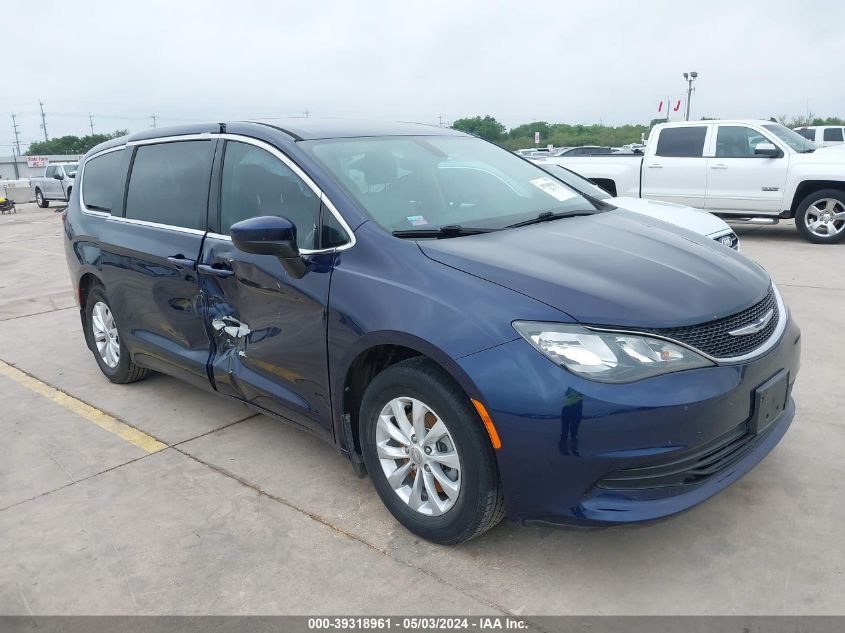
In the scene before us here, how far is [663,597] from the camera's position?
8.45ft

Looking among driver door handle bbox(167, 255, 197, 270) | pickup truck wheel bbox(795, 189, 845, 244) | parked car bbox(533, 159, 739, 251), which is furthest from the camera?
pickup truck wheel bbox(795, 189, 845, 244)

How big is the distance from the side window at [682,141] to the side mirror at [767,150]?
81 cm

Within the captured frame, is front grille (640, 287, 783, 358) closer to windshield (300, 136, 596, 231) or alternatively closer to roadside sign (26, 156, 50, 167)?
windshield (300, 136, 596, 231)

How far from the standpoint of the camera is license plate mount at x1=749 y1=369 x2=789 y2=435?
2.67 metres

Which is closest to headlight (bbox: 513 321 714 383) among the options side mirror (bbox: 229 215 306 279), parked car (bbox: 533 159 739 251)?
side mirror (bbox: 229 215 306 279)

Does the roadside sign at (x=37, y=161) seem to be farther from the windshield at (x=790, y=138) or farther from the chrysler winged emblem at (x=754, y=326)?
the chrysler winged emblem at (x=754, y=326)

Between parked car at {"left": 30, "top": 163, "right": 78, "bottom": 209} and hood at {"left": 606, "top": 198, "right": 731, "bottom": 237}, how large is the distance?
22902 mm

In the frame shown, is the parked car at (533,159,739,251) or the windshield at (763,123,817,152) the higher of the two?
the windshield at (763,123,817,152)

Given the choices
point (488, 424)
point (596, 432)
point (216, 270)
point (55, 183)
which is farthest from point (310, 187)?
point (55, 183)

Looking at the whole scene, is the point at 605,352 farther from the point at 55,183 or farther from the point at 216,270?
the point at 55,183

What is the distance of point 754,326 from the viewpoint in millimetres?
2777

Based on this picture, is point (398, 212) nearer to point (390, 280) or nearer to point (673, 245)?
point (390, 280)

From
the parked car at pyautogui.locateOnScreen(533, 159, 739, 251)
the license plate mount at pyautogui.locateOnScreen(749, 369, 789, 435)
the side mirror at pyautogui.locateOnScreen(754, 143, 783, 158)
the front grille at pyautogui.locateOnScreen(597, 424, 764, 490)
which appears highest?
the side mirror at pyautogui.locateOnScreen(754, 143, 783, 158)

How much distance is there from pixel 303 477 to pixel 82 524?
102 centimetres
